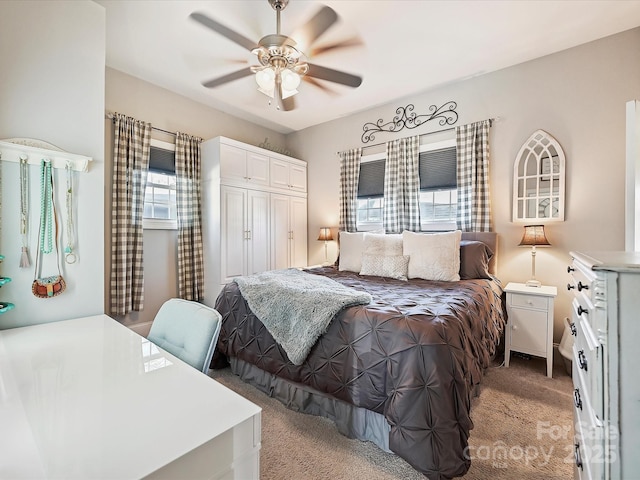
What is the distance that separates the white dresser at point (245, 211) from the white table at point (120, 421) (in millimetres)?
2647

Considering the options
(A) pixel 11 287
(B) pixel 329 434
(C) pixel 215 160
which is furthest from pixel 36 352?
(C) pixel 215 160

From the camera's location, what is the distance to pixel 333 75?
221 centimetres

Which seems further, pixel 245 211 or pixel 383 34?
pixel 245 211

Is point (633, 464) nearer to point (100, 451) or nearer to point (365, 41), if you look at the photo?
point (100, 451)

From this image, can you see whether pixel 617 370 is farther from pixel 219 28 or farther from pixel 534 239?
pixel 219 28

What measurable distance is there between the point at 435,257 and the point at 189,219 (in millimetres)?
2826

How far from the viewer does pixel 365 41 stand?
254 centimetres

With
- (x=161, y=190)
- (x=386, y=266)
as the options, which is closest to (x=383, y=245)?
(x=386, y=266)

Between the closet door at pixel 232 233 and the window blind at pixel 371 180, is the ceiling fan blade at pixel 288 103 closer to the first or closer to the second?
the closet door at pixel 232 233

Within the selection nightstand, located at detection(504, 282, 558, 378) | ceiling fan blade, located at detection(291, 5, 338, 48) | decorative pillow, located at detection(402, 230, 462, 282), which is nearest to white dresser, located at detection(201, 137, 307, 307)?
ceiling fan blade, located at detection(291, 5, 338, 48)

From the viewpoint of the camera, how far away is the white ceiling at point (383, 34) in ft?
7.12

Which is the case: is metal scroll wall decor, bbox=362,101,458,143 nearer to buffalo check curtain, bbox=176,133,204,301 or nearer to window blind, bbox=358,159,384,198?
window blind, bbox=358,159,384,198

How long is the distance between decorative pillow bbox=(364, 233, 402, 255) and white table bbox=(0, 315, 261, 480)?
2418 millimetres

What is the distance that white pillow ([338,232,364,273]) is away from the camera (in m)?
3.25
